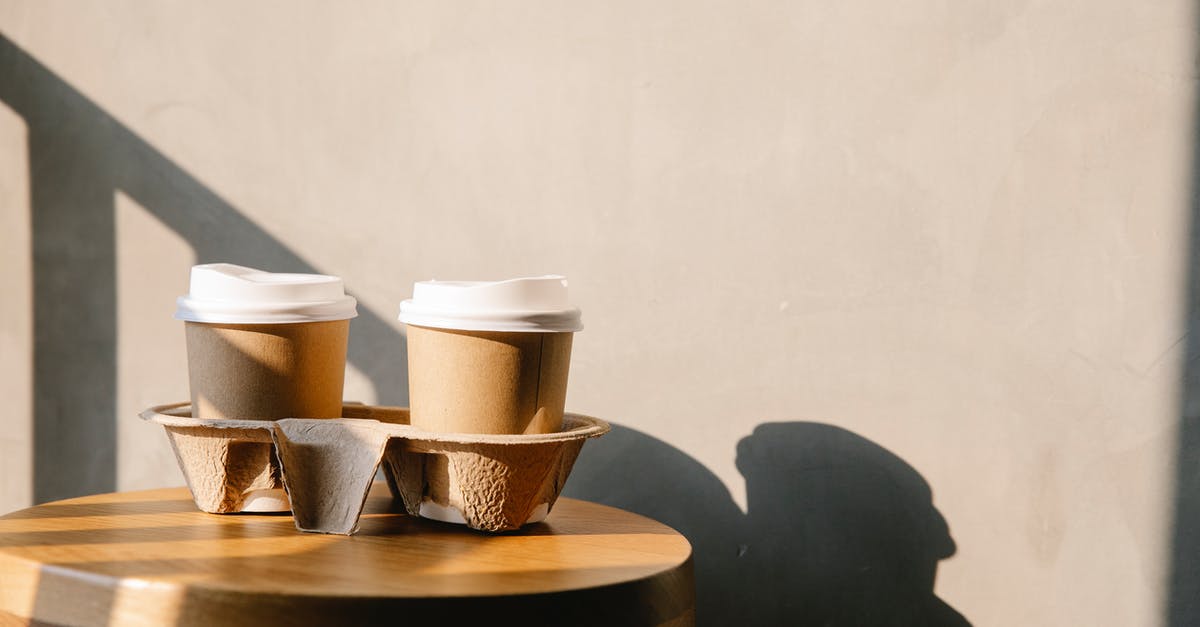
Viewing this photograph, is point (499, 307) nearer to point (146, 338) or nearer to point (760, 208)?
point (760, 208)

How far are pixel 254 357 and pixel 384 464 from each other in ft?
0.78

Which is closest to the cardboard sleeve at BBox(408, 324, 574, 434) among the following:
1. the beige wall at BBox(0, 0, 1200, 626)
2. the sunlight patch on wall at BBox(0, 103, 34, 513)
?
the beige wall at BBox(0, 0, 1200, 626)

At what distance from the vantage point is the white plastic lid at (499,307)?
1313mm

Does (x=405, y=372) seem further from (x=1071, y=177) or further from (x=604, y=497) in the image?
(x=1071, y=177)

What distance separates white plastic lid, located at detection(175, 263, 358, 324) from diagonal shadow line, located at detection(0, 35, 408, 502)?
2.14 ft

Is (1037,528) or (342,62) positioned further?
(342,62)

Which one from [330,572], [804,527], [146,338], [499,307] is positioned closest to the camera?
[330,572]

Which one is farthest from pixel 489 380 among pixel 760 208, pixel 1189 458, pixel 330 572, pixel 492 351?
pixel 1189 458

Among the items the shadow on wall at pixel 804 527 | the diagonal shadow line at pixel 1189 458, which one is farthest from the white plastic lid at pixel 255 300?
the diagonal shadow line at pixel 1189 458

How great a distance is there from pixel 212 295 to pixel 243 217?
0.62 meters

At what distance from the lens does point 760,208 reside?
5.51ft

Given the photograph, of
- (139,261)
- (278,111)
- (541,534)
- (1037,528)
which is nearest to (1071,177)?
(1037,528)

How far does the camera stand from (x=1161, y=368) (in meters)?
1.51

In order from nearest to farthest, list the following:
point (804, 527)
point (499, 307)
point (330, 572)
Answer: point (330, 572) < point (499, 307) < point (804, 527)
